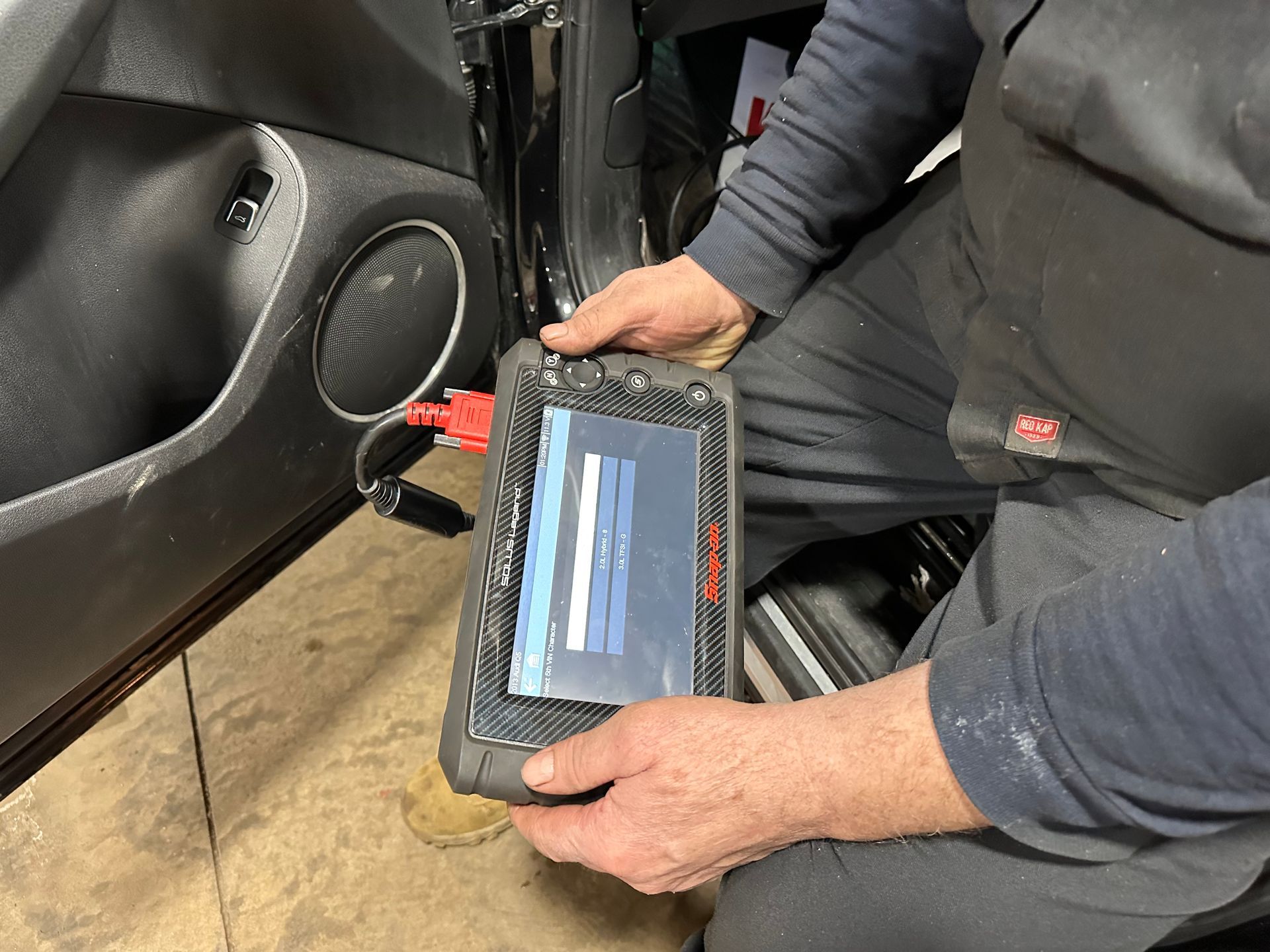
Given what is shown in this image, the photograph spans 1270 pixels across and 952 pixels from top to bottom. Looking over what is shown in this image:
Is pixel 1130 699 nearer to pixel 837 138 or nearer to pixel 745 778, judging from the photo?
pixel 745 778

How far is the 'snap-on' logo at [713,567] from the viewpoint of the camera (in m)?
0.59

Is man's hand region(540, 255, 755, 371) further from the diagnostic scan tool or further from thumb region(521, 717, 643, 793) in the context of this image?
thumb region(521, 717, 643, 793)

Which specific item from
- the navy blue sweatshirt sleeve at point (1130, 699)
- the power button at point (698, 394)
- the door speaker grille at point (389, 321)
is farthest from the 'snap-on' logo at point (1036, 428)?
the door speaker grille at point (389, 321)

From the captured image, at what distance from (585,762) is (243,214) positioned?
41 centimetres

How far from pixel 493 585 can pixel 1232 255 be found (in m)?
0.43

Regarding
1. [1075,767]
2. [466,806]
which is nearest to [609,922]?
[466,806]

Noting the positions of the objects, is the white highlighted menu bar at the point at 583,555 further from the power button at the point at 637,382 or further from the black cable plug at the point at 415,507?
the black cable plug at the point at 415,507

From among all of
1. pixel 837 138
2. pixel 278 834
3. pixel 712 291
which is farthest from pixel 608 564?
pixel 278 834

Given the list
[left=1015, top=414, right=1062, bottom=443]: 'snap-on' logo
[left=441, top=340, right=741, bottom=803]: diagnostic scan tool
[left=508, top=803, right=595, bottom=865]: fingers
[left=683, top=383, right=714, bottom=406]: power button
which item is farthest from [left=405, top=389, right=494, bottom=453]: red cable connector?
[left=1015, top=414, right=1062, bottom=443]: 'snap-on' logo

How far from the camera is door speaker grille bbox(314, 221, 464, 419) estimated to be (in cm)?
64

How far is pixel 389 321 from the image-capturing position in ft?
2.24

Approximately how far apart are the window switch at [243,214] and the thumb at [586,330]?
21 cm

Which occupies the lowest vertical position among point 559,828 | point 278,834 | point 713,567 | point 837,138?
point 278,834

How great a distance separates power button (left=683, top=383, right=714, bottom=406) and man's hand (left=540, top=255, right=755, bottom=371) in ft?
0.14
